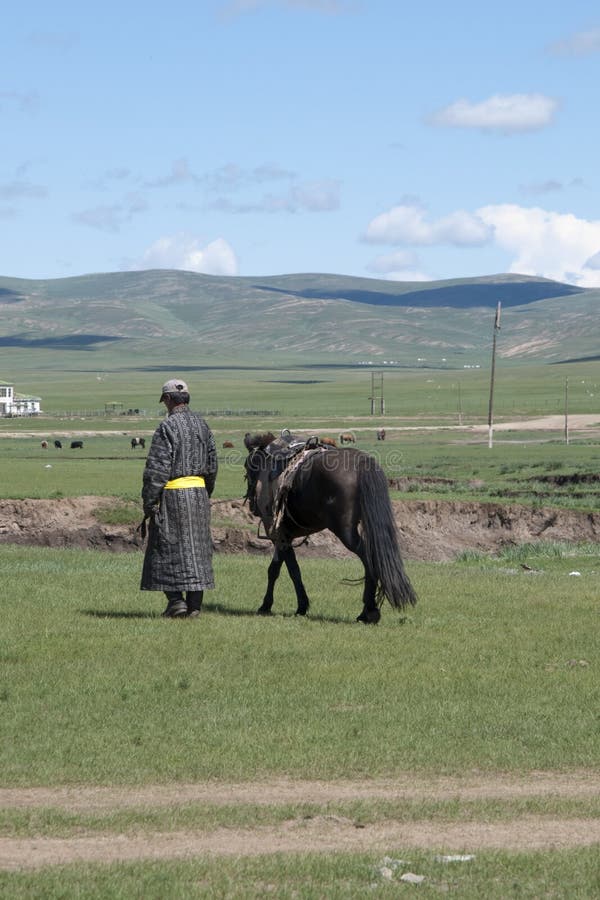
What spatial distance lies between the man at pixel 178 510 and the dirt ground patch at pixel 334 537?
12.0 metres

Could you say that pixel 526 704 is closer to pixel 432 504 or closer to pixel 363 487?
pixel 363 487

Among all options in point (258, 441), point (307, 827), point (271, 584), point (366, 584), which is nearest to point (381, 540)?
point (366, 584)

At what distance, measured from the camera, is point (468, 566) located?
998 inches

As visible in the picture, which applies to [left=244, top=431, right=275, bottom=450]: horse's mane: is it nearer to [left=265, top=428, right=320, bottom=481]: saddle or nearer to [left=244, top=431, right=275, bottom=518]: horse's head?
[left=244, top=431, right=275, bottom=518]: horse's head

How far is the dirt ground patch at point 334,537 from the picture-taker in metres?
29.9

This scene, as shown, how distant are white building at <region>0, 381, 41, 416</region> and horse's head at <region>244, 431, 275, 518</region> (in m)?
129

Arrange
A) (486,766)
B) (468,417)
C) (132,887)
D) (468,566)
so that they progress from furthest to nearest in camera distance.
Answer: (468,417)
(468,566)
(486,766)
(132,887)

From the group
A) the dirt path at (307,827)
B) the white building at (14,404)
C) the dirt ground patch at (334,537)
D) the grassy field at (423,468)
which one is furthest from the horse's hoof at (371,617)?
the white building at (14,404)

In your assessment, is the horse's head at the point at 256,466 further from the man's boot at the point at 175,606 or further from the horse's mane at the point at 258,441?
the man's boot at the point at 175,606

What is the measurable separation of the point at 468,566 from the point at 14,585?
9.05 meters

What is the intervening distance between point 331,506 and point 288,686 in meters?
3.92

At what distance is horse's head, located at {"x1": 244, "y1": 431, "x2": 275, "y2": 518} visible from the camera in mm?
17453

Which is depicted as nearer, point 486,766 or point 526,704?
point 486,766

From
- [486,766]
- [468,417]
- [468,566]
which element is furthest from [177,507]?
[468,417]
